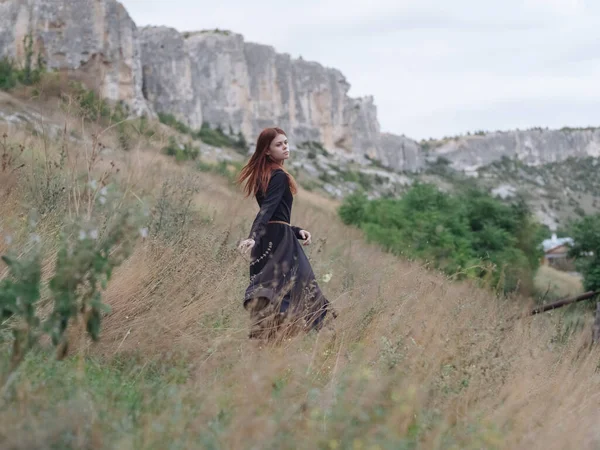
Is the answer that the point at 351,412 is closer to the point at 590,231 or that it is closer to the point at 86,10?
the point at 590,231

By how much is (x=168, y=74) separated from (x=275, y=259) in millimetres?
50411

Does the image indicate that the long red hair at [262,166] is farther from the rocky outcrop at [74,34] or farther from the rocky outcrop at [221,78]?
the rocky outcrop at [221,78]

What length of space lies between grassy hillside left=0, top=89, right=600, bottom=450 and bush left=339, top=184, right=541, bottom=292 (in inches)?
395

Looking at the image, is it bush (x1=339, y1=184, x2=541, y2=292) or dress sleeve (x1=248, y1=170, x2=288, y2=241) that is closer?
dress sleeve (x1=248, y1=170, x2=288, y2=241)

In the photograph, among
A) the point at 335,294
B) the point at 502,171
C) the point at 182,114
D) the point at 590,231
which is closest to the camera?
the point at 335,294

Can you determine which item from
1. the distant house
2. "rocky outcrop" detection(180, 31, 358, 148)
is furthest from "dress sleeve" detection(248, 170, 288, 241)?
"rocky outcrop" detection(180, 31, 358, 148)

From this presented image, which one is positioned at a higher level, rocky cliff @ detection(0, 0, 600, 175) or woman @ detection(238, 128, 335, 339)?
rocky cliff @ detection(0, 0, 600, 175)

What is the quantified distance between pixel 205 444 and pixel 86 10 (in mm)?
41667

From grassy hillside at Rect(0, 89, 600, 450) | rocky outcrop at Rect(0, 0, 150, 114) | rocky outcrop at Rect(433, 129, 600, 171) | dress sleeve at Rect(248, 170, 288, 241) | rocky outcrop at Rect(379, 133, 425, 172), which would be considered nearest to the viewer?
grassy hillside at Rect(0, 89, 600, 450)

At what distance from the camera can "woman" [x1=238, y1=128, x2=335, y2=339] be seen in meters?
3.70

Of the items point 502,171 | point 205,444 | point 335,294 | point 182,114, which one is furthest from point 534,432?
point 502,171

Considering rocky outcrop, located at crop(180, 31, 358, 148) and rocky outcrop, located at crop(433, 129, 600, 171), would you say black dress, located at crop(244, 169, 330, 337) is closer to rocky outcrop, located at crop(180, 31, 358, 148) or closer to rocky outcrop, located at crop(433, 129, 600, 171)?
rocky outcrop, located at crop(180, 31, 358, 148)

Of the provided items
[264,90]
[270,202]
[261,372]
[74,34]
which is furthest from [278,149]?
[264,90]

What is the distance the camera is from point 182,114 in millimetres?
52188
